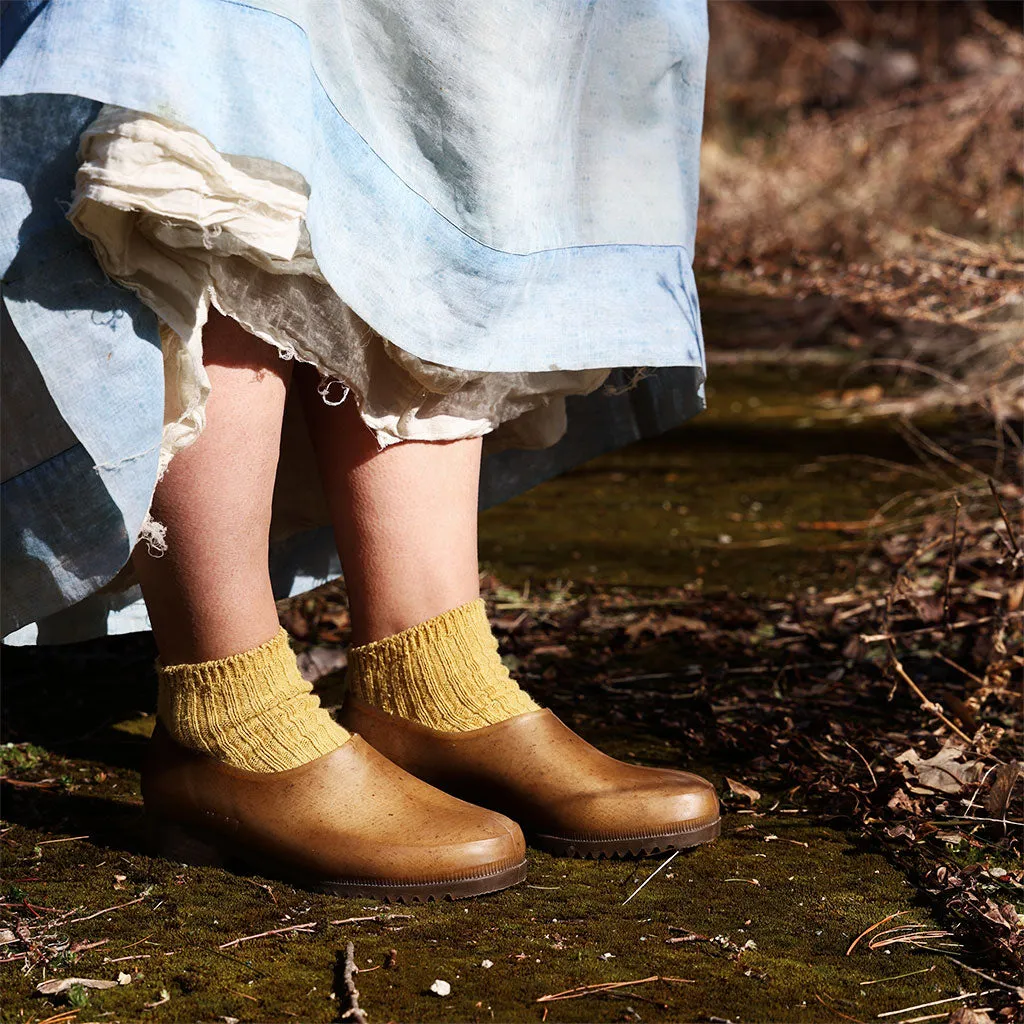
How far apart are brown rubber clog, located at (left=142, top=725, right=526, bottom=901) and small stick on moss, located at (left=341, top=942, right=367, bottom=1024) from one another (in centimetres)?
13

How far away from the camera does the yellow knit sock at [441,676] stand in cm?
136

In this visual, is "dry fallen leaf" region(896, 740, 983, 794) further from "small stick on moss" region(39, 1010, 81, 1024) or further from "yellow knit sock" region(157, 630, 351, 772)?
"small stick on moss" region(39, 1010, 81, 1024)

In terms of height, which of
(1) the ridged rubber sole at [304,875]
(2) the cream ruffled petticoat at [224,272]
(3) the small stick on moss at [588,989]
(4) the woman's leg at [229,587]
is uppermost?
(2) the cream ruffled petticoat at [224,272]

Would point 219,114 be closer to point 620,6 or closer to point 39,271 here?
point 39,271

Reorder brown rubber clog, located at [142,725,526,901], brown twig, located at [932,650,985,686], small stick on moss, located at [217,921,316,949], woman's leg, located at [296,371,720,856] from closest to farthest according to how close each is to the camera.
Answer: small stick on moss, located at [217,921,316,949] < brown rubber clog, located at [142,725,526,901] < woman's leg, located at [296,371,720,856] < brown twig, located at [932,650,985,686]

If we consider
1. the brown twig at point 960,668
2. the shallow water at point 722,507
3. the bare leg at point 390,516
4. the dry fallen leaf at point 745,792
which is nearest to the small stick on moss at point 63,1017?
the bare leg at point 390,516

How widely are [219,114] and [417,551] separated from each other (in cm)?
51

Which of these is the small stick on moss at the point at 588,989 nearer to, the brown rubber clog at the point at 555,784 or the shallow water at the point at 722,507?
the brown rubber clog at the point at 555,784

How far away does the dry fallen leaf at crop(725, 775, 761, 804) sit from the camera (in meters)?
1.44

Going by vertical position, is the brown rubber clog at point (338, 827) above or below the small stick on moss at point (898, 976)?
above

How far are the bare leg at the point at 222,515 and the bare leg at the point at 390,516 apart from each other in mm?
123

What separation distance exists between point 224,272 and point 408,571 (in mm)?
385

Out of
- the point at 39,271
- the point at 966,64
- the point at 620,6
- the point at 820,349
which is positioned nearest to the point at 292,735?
the point at 39,271

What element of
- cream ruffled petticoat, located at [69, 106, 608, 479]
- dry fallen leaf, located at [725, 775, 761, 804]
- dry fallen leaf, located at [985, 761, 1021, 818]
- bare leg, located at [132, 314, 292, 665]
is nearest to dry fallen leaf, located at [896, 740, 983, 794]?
dry fallen leaf, located at [985, 761, 1021, 818]
